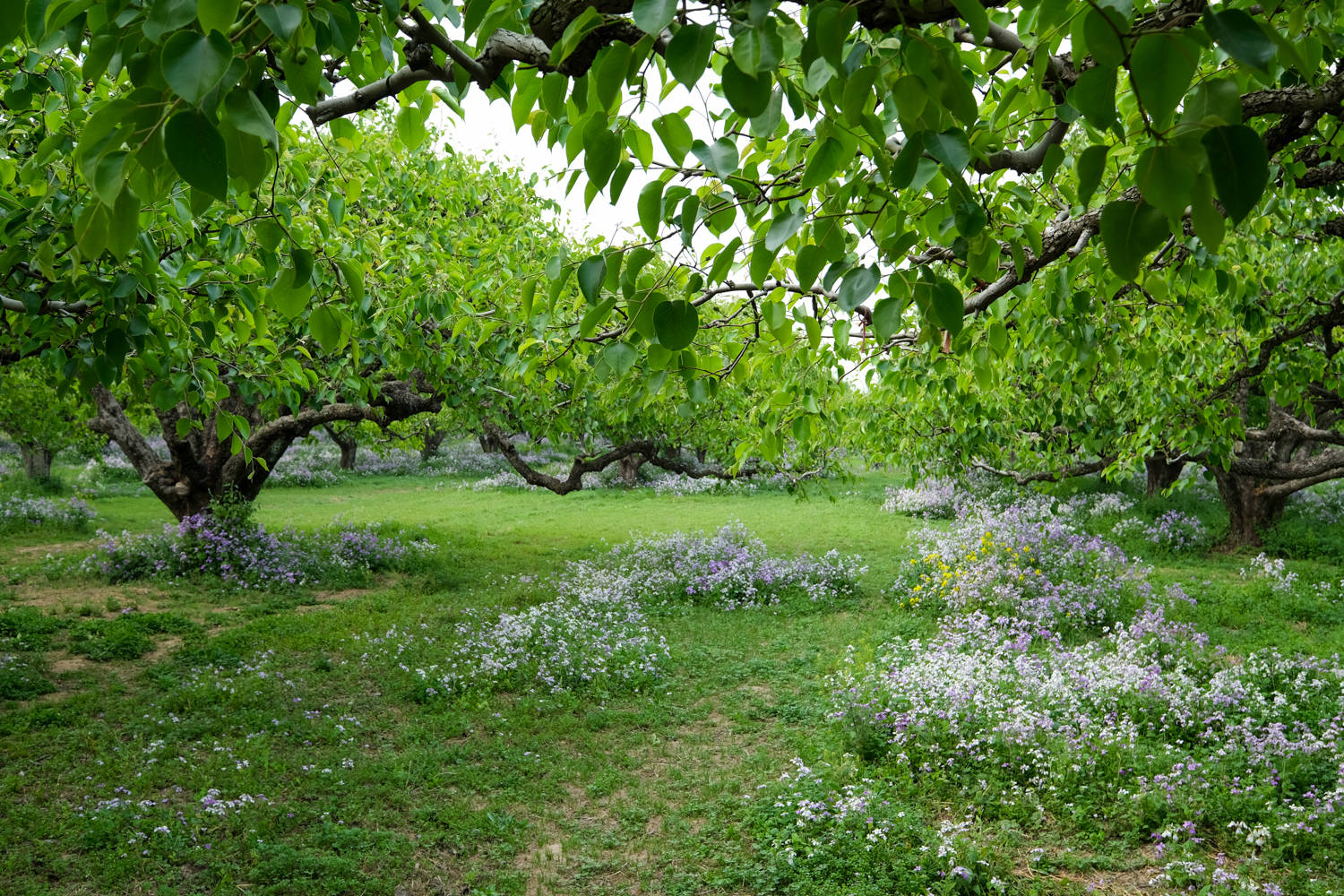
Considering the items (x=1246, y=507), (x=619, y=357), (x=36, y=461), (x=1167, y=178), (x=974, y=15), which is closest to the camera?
(x=1167, y=178)

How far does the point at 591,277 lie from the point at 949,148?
2.85ft

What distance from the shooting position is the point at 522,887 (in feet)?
17.8

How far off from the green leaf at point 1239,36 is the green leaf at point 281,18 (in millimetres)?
1500

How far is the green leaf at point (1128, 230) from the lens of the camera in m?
1.34

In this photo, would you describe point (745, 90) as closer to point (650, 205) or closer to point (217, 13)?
point (650, 205)

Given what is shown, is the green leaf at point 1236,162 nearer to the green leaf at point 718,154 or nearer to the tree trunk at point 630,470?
the green leaf at point 718,154

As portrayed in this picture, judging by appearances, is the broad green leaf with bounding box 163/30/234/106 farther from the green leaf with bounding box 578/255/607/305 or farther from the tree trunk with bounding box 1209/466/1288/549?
the tree trunk with bounding box 1209/466/1288/549

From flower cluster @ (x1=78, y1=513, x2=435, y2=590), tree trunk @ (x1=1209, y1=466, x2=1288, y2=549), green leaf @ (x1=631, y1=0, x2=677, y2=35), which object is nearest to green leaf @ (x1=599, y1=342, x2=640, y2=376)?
green leaf @ (x1=631, y1=0, x2=677, y2=35)

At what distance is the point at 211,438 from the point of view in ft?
47.6

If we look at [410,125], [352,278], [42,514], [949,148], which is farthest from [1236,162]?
[42,514]

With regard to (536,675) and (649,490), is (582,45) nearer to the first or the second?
(536,675)

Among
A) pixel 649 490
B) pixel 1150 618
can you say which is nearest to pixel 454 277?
pixel 1150 618

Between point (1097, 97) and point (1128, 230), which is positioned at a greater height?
point (1097, 97)

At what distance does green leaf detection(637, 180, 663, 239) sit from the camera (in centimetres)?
189
